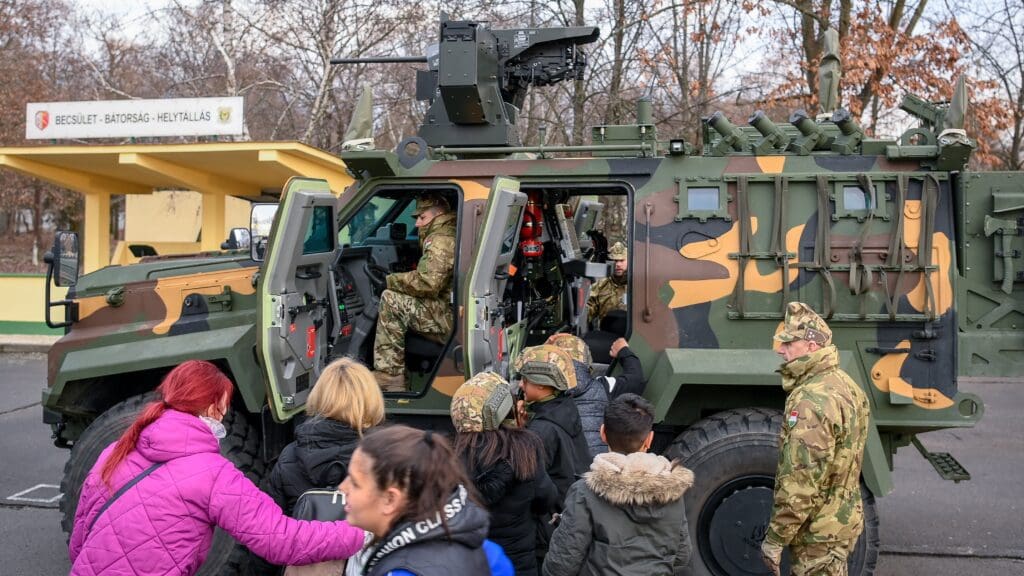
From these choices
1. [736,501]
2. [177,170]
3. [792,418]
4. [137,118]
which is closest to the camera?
[792,418]

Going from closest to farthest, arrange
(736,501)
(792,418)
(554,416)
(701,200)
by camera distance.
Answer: (792,418) < (554,416) < (736,501) < (701,200)

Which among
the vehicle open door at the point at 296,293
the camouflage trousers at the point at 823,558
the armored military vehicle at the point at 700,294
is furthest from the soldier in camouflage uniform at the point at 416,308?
the camouflage trousers at the point at 823,558

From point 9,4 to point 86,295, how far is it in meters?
27.9

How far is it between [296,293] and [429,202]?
3.13 ft

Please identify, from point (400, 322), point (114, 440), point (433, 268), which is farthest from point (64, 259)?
point (433, 268)

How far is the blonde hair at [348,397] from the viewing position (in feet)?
10.6

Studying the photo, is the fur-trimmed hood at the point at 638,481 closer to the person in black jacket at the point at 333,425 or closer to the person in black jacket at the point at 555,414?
the person in black jacket at the point at 555,414

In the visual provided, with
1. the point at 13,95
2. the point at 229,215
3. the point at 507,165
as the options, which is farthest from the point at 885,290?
the point at 13,95

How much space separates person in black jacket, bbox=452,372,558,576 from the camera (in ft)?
10.2

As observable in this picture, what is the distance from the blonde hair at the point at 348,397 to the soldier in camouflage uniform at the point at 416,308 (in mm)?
1562

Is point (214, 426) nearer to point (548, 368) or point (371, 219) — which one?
point (548, 368)

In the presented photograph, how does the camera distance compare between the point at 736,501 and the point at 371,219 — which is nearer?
the point at 736,501

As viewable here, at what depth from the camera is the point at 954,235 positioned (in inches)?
171

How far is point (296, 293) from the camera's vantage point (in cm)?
443
